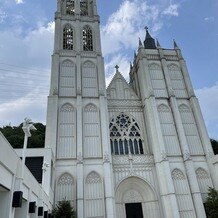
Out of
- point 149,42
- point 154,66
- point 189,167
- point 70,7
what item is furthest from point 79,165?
point 70,7

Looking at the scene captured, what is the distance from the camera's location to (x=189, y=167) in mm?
22469

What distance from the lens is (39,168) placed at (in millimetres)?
17594

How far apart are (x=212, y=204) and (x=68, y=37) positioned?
930 inches

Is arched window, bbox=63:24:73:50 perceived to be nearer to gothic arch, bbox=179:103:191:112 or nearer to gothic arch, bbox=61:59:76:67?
gothic arch, bbox=61:59:76:67

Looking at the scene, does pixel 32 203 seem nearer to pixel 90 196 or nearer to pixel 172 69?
pixel 90 196

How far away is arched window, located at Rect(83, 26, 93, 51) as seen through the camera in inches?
1159

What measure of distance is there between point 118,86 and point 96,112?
5.08 m

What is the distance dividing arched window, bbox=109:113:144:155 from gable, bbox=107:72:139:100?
2.42 meters

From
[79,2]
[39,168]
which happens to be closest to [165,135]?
[39,168]

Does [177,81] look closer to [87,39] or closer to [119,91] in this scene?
[119,91]

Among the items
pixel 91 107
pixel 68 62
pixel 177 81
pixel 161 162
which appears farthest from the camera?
pixel 177 81

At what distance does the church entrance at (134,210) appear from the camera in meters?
21.8


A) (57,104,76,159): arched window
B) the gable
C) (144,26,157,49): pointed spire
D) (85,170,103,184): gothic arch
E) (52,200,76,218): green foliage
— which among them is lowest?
(52,200,76,218): green foliage

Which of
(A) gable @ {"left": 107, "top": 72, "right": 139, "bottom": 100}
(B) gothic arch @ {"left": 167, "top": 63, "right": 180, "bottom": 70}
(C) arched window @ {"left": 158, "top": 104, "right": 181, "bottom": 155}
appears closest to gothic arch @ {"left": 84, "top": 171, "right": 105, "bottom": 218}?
(C) arched window @ {"left": 158, "top": 104, "right": 181, "bottom": 155}
